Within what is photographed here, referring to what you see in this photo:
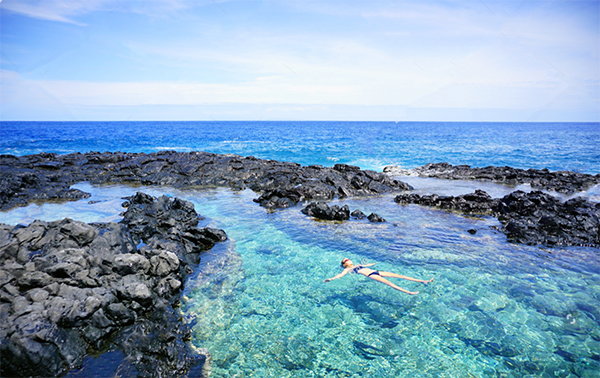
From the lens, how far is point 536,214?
53.7 ft

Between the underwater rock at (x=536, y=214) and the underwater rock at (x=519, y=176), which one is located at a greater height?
the underwater rock at (x=519, y=176)

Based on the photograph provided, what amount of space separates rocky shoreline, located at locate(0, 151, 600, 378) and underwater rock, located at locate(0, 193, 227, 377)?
22 millimetres

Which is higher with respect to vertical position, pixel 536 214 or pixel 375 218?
pixel 536 214

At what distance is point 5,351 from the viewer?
19.5ft

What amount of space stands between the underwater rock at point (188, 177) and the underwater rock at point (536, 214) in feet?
16.5

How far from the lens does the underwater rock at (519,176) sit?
2516 centimetres

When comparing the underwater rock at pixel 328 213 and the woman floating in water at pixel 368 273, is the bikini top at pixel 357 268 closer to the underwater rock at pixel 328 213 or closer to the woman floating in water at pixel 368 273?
the woman floating in water at pixel 368 273

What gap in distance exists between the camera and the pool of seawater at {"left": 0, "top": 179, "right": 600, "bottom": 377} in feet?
22.7

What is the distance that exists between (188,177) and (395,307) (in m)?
21.9

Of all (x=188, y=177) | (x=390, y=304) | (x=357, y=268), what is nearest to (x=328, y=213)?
(x=357, y=268)

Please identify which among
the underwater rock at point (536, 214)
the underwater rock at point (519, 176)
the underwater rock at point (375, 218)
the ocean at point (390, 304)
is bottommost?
the ocean at point (390, 304)

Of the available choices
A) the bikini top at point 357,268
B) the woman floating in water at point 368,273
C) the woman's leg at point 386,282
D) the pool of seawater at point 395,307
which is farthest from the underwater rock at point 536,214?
the bikini top at point 357,268

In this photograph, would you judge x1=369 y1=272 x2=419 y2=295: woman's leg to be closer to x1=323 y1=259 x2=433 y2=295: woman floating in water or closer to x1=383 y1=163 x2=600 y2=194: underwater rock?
x1=323 y1=259 x2=433 y2=295: woman floating in water

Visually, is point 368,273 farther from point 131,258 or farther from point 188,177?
point 188,177
